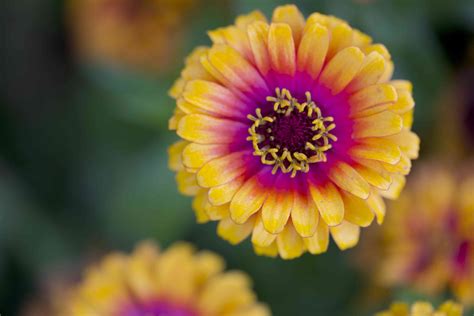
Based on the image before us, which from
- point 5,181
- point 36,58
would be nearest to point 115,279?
point 5,181

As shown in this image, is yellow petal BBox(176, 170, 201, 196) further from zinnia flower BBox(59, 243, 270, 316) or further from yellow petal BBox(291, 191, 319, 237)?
zinnia flower BBox(59, 243, 270, 316)

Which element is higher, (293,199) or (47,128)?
(47,128)

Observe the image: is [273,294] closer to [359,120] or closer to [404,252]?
[404,252]

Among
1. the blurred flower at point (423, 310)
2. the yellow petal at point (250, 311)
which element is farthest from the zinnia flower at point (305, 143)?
the yellow petal at point (250, 311)

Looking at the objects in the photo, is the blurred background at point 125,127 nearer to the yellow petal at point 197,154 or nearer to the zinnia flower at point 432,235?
the zinnia flower at point 432,235

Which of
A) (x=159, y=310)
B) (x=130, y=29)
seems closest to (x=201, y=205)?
(x=159, y=310)

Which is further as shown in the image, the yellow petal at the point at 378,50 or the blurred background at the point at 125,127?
the blurred background at the point at 125,127

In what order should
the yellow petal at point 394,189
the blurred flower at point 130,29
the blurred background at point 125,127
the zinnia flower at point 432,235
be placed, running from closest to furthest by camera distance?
the yellow petal at point 394,189 → the zinnia flower at point 432,235 → the blurred background at point 125,127 → the blurred flower at point 130,29

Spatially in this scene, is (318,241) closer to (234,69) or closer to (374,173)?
(374,173)
